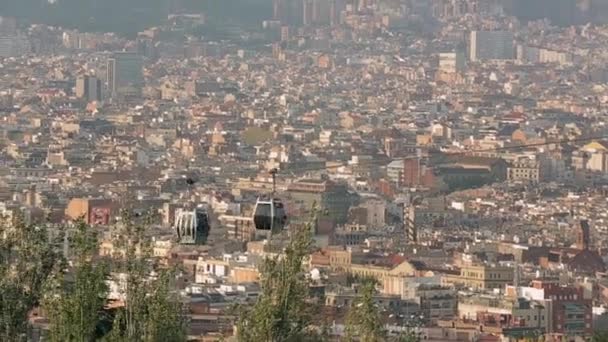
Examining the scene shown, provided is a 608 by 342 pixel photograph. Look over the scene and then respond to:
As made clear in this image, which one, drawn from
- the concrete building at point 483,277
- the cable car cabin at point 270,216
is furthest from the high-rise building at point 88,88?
the cable car cabin at point 270,216

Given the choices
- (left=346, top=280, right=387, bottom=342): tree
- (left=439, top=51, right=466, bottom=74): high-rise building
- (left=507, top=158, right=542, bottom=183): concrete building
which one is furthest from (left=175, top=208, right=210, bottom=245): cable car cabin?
(left=439, top=51, right=466, bottom=74): high-rise building

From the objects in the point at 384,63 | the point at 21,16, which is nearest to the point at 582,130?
the point at 384,63

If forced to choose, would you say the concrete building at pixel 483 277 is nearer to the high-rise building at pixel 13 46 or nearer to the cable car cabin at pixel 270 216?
the cable car cabin at pixel 270 216

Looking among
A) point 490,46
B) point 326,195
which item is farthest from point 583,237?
point 490,46

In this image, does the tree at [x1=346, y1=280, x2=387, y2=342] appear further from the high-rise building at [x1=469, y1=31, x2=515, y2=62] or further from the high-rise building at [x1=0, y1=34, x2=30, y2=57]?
the high-rise building at [x1=469, y1=31, x2=515, y2=62]

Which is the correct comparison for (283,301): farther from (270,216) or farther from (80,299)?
(270,216)

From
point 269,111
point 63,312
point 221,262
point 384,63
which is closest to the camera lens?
point 63,312

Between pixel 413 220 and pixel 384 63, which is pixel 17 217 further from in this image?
pixel 384 63
